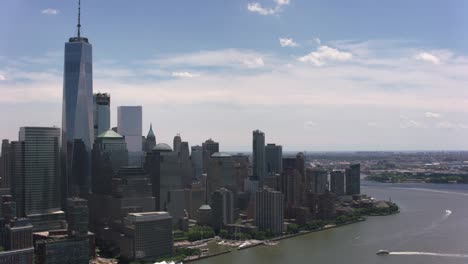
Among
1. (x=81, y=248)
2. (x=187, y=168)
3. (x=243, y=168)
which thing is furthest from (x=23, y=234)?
(x=243, y=168)

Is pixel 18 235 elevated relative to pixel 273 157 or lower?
→ lower

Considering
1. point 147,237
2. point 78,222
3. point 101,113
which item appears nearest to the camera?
point 78,222

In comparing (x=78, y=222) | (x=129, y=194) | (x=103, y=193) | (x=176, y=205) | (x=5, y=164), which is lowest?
(x=176, y=205)

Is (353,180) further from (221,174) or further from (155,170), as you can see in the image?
(155,170)

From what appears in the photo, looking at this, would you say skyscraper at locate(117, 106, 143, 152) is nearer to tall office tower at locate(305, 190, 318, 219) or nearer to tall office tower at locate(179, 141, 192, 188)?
tall office tower at locate(179, 141, 192, 188)

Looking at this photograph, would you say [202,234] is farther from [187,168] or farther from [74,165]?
[187,168]

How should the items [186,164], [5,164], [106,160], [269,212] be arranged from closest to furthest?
1. [269,212]
2. [106,160]
3. [5,164]
4. [186,164]

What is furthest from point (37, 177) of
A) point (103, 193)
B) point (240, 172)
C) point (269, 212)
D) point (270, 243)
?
point (240, 172)
